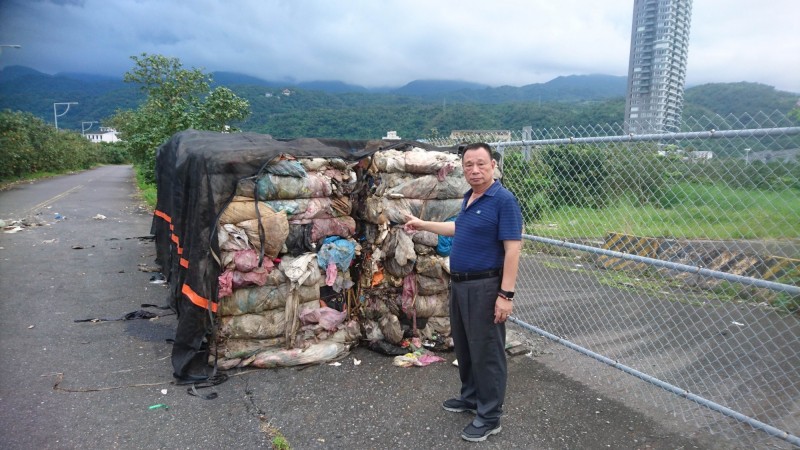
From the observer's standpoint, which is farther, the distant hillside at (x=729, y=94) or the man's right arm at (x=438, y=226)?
the distant hillside at (x=729, y=94)

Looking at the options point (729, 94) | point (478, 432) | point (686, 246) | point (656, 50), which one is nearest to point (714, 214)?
point (478, 432)

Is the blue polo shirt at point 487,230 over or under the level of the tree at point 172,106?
under

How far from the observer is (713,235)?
3.74 metres

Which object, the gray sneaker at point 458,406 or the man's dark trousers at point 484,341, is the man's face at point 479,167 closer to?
the man's dark trousers at point 484,341

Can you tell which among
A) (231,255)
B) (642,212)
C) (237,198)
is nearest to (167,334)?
(231,255)

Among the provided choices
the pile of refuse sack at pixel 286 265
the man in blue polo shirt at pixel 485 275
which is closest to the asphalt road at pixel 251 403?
the pile of refuse sack at pixel 286 265

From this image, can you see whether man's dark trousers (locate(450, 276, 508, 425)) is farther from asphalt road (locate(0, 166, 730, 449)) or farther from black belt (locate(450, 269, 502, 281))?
asphalt road (locate(0, 166, 730, 449))

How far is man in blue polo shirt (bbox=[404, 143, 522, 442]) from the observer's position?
112 inches

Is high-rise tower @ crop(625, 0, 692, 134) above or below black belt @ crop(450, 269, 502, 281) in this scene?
above

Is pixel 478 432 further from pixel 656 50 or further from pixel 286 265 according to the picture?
pixel 656 50

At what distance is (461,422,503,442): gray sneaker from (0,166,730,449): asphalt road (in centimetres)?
5

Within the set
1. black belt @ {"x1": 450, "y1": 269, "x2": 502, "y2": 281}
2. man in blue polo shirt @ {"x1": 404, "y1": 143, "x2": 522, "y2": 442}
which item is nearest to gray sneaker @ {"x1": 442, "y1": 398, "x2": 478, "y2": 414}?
man in blue polo shirt @ {"x1": 404, "y1": 143, "x2": 522, "y2": 442}

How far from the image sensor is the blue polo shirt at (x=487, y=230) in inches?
111

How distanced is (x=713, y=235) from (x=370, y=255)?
9.83ft
